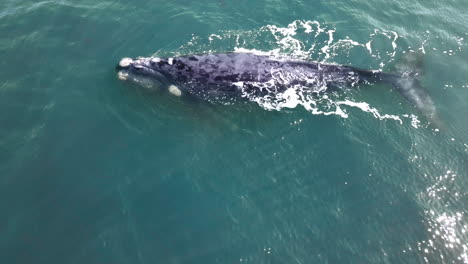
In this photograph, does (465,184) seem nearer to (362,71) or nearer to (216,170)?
(362,71)

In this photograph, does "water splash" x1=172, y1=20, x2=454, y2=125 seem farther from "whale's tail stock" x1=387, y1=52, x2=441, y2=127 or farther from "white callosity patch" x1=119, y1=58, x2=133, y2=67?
"white callosity patch" x1=119, y1=58, x2=133, y2=67

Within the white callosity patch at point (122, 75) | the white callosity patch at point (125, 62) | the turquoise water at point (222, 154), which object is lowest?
the turquoise water at point (222, 154)

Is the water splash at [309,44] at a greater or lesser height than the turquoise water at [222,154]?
greater

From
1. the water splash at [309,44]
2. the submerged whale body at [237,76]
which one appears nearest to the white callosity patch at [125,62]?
the submerged whale body at [237,76]

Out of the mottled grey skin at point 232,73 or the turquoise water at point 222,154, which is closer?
the turquoise water at point 222,154

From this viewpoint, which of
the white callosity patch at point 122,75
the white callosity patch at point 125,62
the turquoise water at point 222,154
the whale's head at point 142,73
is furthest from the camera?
the white callosity patch at point 125,62

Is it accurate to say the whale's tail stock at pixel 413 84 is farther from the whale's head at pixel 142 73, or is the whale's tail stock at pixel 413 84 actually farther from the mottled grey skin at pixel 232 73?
the whale's head at pixel 142 73

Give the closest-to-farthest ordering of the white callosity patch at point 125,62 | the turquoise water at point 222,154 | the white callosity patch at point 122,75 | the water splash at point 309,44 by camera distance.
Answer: the turquoise water at point 222,154 < the white callosity patch at point 122,75 < the white callosity patch at point 125,62 < the water splash at point 309,44

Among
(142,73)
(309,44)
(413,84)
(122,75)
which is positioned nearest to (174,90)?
(142,73)

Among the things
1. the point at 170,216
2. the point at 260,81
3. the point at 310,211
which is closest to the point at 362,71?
the point at 260,81
